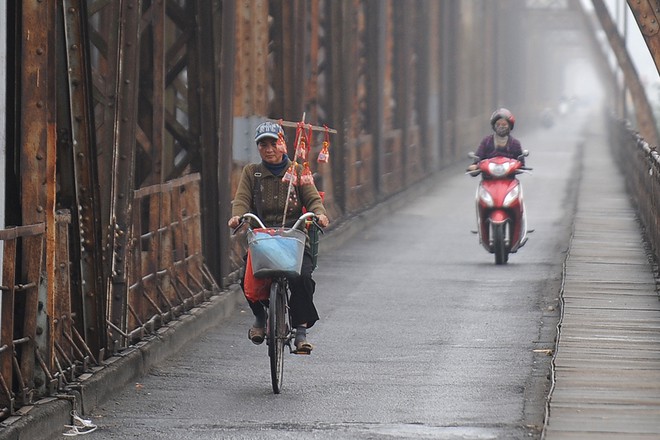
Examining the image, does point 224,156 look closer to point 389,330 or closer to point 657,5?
point 389,330

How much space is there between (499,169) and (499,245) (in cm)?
79

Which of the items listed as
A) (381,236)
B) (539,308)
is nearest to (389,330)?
(539,308)

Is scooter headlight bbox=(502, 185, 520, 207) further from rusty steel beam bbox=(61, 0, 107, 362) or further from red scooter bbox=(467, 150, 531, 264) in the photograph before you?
rusty steel beam bbox=(61, 0, 107, 362)

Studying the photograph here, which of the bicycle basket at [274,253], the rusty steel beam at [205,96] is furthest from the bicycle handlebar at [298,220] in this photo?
the rusty steel beam at [205,96]

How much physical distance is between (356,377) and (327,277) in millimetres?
6117

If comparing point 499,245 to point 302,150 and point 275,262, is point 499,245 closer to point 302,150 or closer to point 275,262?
point 302,150

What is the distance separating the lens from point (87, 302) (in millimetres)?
9195

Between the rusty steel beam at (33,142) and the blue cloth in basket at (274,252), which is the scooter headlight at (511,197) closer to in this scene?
the blue cloth in basket at (274,252)

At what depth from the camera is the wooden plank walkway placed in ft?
25.4

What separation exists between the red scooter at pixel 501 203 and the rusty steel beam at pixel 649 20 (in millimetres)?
5165

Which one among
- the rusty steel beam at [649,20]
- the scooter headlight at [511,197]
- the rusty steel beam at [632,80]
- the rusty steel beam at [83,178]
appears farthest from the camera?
the rusty steel beam at [632,80]

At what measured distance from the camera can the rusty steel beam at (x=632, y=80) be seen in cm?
3366

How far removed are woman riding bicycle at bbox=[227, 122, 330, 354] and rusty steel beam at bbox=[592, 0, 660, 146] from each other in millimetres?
24085

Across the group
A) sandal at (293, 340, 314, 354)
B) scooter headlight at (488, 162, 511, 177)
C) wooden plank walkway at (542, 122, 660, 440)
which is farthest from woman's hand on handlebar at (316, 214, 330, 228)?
scooter headlight at (488, 162, 511, 177)
